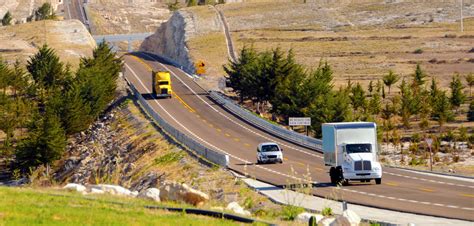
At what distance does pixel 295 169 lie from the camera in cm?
5253

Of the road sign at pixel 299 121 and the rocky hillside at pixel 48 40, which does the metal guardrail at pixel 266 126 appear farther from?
the rocky hillside at pixel 48 40

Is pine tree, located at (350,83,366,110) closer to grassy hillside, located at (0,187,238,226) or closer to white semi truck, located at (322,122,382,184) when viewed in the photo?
white semi truck, located at (322,122,382,184)

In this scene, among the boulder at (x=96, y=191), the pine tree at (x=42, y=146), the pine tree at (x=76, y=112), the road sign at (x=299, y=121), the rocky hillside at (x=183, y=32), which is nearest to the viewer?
the boulder at (x=96, y=191)

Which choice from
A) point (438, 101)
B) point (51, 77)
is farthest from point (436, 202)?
point (51, 77)

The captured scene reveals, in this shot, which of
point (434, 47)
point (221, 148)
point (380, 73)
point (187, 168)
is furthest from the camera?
point (434, 47)

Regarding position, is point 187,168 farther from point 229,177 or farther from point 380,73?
point 380,73

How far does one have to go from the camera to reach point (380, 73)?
13388cm

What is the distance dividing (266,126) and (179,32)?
91749 millimetres

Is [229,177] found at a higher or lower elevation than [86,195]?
lower

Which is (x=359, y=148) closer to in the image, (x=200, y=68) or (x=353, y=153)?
(x=353, y=153)

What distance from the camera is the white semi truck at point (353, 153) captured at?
42.8 meters

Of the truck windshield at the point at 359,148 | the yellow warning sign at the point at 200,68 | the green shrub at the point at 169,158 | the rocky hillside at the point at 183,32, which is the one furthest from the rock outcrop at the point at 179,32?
the truck windshield at the point at 359,148

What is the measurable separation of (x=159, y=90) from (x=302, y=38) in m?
66.6

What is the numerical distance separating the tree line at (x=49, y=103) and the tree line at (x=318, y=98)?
16.6 m
